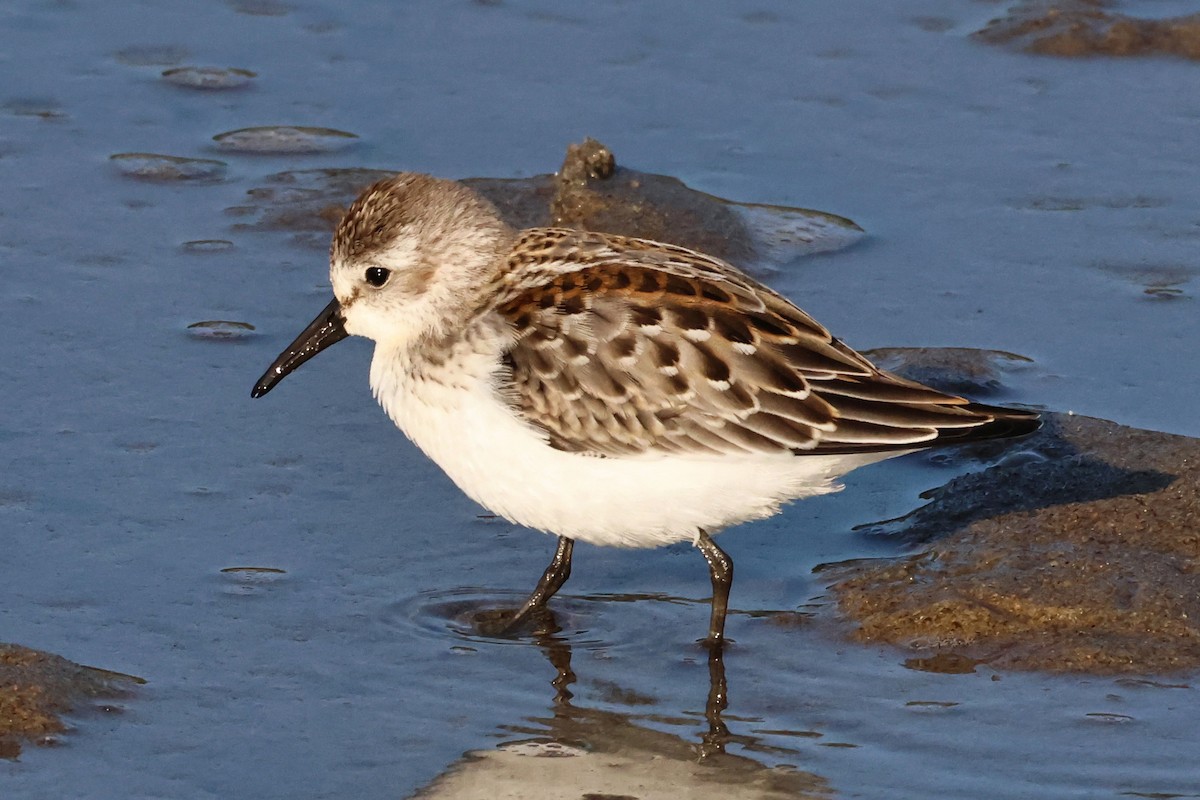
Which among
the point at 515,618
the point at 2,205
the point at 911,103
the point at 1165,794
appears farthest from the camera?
the point at 911,103

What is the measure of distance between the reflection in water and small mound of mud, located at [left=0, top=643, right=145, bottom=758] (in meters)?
1.34

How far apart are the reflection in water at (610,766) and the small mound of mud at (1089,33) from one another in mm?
7365

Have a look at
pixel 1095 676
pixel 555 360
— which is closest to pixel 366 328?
pixel 555 360

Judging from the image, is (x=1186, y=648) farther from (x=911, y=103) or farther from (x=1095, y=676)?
(x=911, y=103)

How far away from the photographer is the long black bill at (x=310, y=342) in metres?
8.09

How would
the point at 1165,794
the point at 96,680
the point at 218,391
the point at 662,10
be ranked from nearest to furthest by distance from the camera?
the point at 1165,794 < the point at 96,680 < the point at 218,391 < the point at 662,10

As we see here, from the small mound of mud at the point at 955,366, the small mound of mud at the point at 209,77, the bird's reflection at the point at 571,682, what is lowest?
the bird's reflection at the point at 571,682

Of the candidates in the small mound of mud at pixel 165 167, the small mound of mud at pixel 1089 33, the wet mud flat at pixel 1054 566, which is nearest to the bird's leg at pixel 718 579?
the wet mud flat at pixel 1054 566

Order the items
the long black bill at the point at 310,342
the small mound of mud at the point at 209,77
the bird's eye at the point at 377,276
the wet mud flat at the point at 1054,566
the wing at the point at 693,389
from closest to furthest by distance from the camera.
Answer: the wing at the point at 693,389, the wet mud flat at the point at 1054,566, the bird's eye at the point at 377,276, the long black bill at the point at 310,342, the small mound of mud at the point at 209,77

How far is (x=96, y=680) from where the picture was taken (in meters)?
6.96

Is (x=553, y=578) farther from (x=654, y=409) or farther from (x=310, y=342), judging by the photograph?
(x=310, y=342)

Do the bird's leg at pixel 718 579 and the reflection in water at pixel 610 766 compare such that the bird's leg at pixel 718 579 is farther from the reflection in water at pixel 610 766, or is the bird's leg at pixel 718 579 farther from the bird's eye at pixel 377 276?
the bird's eye at pixel 377 276

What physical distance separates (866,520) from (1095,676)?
5.50ft

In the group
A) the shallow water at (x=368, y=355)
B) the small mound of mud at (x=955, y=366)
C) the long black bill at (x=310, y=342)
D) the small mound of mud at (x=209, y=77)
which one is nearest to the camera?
the shallow water at (x=368, y=355)
